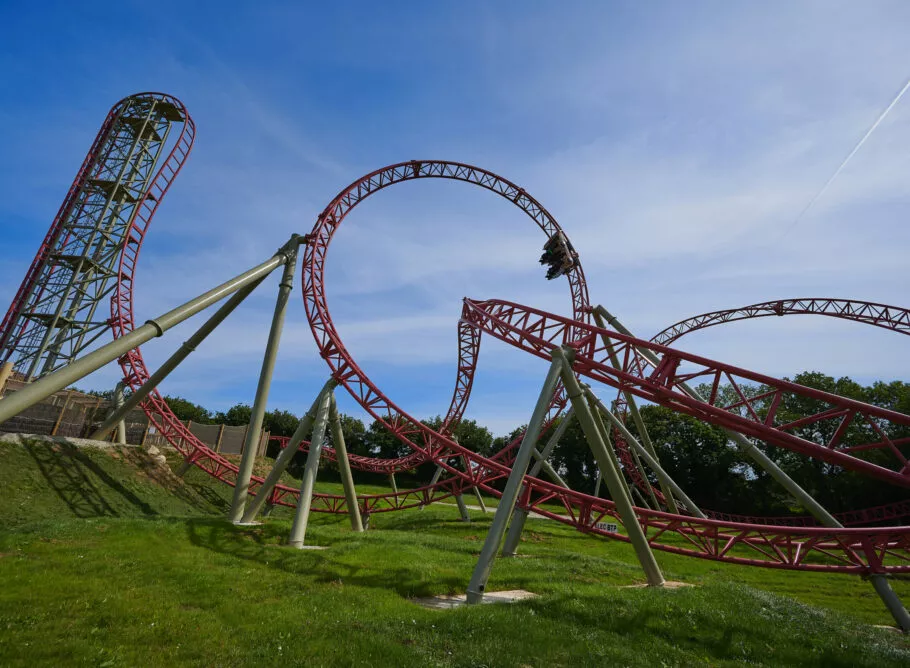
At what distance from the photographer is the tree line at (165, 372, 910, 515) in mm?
35625

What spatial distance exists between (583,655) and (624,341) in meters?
6.87

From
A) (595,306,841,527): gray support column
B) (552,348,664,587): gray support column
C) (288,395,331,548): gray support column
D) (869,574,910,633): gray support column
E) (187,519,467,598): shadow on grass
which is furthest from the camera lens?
(288,395,331,548): gray support column

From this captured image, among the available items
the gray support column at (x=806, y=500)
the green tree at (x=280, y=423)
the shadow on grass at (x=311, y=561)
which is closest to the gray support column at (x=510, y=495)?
the shadow on grass at (x=311, y=561)

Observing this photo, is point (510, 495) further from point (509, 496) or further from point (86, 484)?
point (86, 484)

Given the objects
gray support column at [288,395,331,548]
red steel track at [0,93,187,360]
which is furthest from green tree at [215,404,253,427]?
gray support column at [288,395,331,548]

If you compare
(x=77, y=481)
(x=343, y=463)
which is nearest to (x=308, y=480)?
(x=343, y=463)

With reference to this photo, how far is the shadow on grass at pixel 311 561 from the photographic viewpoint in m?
10.6

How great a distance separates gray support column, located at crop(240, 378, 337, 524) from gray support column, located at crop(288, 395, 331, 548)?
27 centimetres

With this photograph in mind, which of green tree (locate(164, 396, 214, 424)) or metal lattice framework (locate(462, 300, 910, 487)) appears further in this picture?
green tree (locate(164, 396, 214, 424))

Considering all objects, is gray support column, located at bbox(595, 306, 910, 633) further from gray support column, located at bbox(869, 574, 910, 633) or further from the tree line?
the tree line

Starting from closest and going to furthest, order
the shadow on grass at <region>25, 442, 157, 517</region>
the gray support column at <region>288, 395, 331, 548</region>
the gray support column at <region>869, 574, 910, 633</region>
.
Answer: the gray support column at <region>869, 574, 910, 633</region> → the gray support column at <region>288, 395, 331, 548</region> → the shadow on grass at <region>25, 442, 157, 517</region>

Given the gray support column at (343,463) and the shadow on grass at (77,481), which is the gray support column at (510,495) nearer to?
the gray support column at (343,463)

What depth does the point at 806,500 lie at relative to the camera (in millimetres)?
13148

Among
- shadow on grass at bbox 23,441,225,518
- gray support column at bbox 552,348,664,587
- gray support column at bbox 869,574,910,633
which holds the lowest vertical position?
shadow on grass at bbox 23,441,225,518
